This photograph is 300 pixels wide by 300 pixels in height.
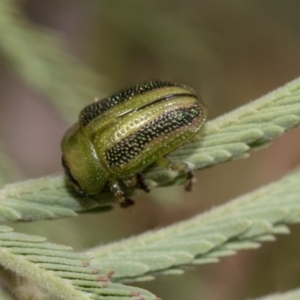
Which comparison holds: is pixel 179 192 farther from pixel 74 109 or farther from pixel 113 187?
pixel 113 187

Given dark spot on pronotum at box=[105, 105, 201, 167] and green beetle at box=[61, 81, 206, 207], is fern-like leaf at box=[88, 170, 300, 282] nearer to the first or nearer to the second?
green beetle at box=[61, 81, 206, 207]

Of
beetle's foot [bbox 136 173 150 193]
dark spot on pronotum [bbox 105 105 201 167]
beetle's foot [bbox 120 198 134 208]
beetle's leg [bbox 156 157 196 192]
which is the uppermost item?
dark spot on pronotum [bbox 105 105 201 167]

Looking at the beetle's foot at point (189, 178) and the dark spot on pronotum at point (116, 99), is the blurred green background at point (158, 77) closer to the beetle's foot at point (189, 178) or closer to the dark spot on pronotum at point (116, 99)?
the dark spot on pronotum at point (116, 99)

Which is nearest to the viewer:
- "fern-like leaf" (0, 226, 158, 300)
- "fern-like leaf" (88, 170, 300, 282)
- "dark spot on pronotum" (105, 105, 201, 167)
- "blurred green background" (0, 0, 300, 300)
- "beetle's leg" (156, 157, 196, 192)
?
"fern-like leaf" (0, 226, 158, 300)

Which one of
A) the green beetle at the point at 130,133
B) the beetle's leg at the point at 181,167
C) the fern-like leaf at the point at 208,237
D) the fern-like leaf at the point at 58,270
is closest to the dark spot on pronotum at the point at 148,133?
the green beetle at the point at 130,133

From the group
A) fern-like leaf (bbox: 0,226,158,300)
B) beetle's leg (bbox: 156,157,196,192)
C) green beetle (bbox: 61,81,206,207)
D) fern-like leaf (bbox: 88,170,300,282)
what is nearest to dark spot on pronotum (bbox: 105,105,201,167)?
green beetle (bbox: 61,81,206,207)

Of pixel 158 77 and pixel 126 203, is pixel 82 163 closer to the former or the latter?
pixel 126 203

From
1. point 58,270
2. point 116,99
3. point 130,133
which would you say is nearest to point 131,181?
point 130,133
